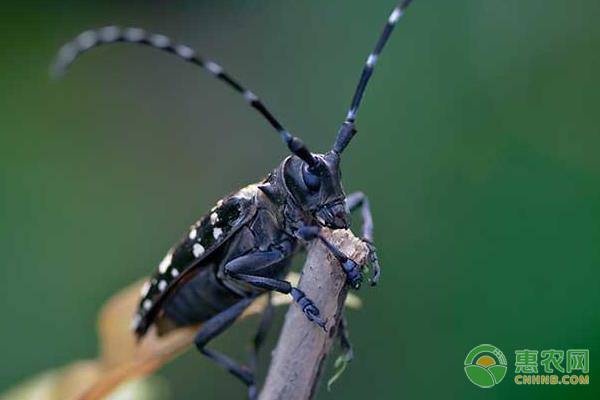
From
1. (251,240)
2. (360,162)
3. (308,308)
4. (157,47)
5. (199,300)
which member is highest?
(360,162)

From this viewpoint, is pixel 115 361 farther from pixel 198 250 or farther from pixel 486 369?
pixel 486 369

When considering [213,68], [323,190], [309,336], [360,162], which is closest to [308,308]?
[309,336]

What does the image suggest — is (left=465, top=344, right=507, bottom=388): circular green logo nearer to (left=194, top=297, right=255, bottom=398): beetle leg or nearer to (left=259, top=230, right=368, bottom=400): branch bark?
(left=259, top=230, right=368, bottom=400): branch bark

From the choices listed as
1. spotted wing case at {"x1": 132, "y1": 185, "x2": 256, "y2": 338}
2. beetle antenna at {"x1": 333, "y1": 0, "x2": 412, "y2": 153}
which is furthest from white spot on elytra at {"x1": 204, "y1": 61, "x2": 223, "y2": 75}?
spotted wing case at {"x1": 132, "y1": 185, "x2": 256, "y2": 338}

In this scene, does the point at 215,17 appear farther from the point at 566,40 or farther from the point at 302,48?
the point at 566,40

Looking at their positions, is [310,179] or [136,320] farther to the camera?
[136,320]

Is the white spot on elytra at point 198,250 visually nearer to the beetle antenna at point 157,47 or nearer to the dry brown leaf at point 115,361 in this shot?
the dry brown leaf at point 115,361

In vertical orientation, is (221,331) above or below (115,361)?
above
